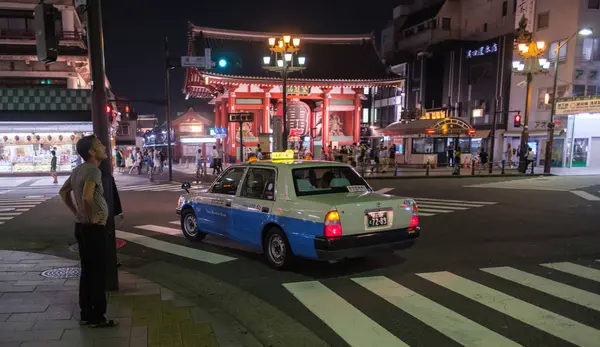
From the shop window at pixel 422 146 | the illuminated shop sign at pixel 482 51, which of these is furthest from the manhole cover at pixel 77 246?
the illuminated shop sign at pixel 482 51

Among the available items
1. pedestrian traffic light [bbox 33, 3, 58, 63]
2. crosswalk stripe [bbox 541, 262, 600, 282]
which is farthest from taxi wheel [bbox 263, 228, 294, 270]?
crosswalk stripe [bbox 541, 262, 600, 282]

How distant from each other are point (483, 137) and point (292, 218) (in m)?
37.6

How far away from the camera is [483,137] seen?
38.9 metres

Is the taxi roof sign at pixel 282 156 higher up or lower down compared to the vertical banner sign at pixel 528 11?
→ lower down

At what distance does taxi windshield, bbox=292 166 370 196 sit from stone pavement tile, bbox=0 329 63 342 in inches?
138

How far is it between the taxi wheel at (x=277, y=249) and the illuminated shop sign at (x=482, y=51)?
4051 cm

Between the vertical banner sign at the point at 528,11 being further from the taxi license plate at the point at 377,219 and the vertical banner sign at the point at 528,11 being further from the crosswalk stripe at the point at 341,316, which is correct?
the crosswalk stripe at the point at 341,316

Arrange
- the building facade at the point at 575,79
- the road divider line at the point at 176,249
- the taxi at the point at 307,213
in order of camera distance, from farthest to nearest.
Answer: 1. the building facade at the point at 575,79
2. the road divider line at the point at 176,249
3. the taxi at the point at 307,213

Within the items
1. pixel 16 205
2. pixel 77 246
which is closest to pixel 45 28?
pixel 77 246

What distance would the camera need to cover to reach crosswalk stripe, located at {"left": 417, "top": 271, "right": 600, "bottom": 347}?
164 inches

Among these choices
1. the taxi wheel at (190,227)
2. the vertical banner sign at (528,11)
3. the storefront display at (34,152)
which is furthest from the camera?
the vertical banner sign at (528,11)

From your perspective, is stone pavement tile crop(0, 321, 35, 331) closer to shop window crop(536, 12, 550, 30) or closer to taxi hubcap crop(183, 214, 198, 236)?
taxi hubcap crop(183, 214, 198, 236)

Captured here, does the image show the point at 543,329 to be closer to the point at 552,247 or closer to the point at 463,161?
the point at 552,247

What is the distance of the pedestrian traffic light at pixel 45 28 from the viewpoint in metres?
4.98
